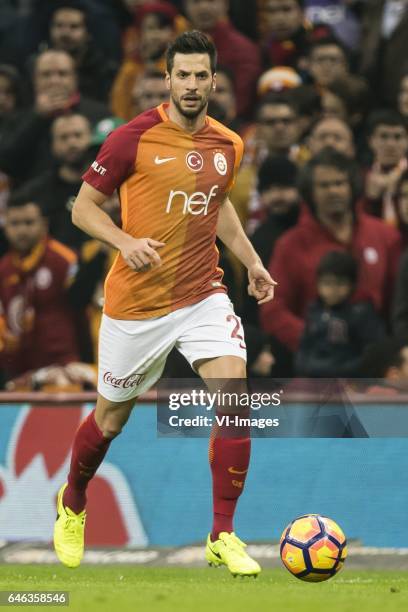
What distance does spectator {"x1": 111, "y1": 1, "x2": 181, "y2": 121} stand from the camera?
13781mm

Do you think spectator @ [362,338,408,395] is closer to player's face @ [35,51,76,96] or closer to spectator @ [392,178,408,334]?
spectator @ [392,178,408,334]

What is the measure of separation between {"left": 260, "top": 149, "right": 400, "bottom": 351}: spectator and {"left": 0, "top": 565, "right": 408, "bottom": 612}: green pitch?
2.62 m

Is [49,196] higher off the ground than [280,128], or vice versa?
[280,128]

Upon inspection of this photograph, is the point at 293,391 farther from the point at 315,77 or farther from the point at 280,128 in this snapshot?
the point at 315,77

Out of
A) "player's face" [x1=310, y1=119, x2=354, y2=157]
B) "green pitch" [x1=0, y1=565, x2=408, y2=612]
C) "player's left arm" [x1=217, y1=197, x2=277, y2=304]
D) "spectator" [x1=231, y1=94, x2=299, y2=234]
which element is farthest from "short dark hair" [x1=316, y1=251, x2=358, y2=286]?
"player's left arm" [x1=217, y1=197, x2=277, y2=304]

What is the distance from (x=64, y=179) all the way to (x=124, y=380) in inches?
191

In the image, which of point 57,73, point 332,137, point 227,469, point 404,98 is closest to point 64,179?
point 57,73

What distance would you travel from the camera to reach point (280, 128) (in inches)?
477

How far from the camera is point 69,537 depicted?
8383mm

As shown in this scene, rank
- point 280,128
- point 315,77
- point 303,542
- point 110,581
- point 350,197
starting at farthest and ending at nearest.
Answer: point 315,77
point 280,128
point 350,197
point 110,581
point 303,542

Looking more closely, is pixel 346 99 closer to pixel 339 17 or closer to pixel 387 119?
pixel 387 119

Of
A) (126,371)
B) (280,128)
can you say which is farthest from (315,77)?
(126,371)

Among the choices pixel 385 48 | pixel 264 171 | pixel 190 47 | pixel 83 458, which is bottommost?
pixel 83 458

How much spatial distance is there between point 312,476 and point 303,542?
2.12 meters
